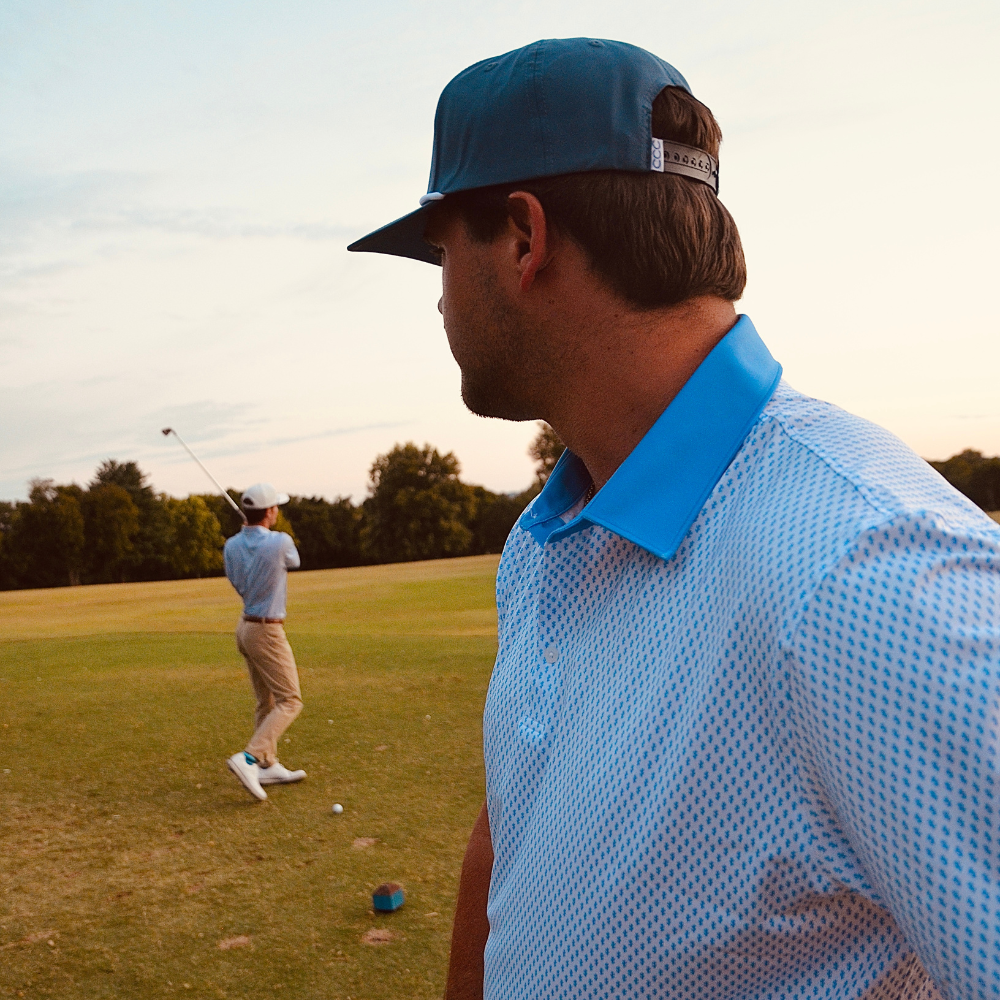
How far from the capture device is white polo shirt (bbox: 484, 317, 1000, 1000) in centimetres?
92

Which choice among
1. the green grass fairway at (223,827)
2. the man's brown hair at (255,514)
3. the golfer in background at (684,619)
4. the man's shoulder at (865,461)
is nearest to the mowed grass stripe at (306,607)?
the green grass fairway at (223,827)

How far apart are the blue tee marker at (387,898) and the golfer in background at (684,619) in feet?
11.8

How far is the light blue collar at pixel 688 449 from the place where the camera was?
1.27 metres

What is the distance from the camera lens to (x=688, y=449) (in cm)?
132

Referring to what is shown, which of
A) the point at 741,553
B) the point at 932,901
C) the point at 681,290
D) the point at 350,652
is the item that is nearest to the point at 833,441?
the point at 741,553

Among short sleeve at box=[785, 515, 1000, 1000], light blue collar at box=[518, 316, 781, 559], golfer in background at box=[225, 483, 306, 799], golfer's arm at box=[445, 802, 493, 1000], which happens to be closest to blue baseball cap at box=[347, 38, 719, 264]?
light blue collar at box=[518, 316, 781, 559]

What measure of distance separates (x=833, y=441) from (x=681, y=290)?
16.7 inches

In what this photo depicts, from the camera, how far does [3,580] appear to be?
68.0m

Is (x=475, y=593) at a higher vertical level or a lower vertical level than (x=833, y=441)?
lower

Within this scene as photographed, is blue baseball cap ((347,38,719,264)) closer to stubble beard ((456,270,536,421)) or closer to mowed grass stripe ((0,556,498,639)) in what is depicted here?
stubble beard ((456,270,536,421))

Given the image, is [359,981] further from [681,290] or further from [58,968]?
[681,290]

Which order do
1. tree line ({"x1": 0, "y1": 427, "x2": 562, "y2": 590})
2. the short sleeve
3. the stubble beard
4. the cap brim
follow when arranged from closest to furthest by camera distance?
the short sleeve, the stubble beard, the cap brim, tree line ({"x1": 0, "y1": 427, "x2": 562, "y2": 590})

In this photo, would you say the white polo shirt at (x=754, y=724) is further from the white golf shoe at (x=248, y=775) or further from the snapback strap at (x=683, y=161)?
the white golf shoe at (x=248, y=775)

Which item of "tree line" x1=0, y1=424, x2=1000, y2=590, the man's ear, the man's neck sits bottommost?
"tree line" x1=0, y1=424, x2=1000, y2=590
